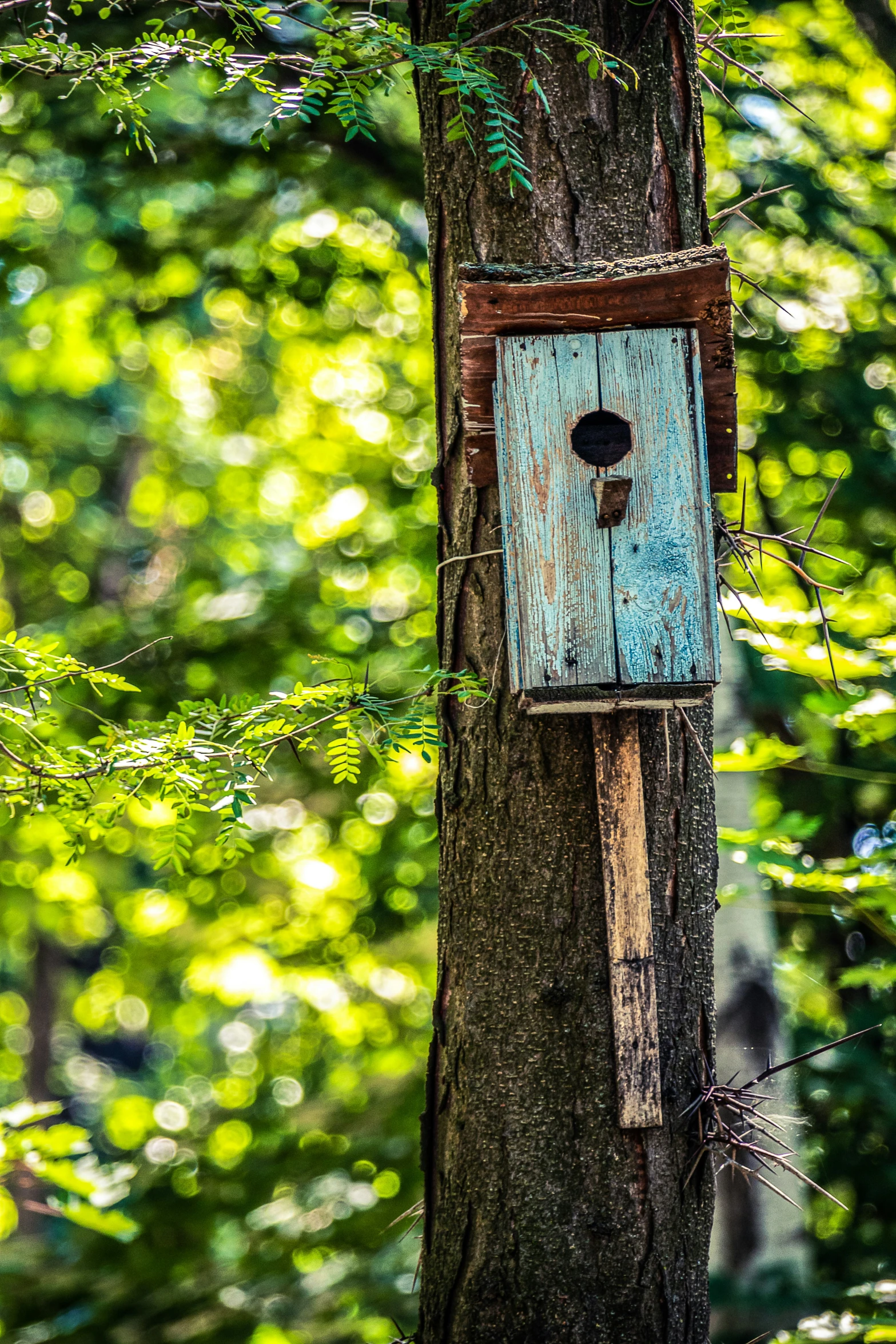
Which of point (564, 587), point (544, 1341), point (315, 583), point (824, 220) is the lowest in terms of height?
point (544, 1341)

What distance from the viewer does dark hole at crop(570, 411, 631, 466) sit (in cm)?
170

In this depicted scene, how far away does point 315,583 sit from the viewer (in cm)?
511

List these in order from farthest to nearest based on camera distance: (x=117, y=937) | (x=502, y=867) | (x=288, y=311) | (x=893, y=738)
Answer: (x=117, y=937) → (x=288, y=311) → (x=893, y=738) → (x=502, y=867)

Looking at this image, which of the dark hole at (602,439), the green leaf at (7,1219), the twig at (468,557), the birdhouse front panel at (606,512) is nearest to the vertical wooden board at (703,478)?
the birdhouse front panel at (606,512)

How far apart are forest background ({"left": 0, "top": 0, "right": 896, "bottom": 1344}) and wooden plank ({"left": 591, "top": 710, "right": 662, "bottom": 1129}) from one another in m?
0.97

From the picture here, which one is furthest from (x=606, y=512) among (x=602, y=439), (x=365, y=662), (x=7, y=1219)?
(x=7, y=1219)

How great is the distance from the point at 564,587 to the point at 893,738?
4.01 metres

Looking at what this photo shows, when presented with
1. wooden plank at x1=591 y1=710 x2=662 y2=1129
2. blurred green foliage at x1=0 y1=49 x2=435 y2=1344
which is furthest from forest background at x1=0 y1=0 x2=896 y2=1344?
wooden plank at x1=591 y1=710 x2=662 y2=1129

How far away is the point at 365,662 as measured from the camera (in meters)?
4.51

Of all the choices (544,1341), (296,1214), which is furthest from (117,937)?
(544,1341)

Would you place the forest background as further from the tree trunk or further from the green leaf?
the tree trunk

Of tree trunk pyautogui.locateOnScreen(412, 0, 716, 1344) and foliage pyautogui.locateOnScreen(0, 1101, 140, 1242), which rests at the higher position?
tree trunk pyautogui.locateOnScreen(412, 0, 716, 1344)

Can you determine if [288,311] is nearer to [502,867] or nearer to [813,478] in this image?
[813,478]

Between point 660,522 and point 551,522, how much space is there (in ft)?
0.58
